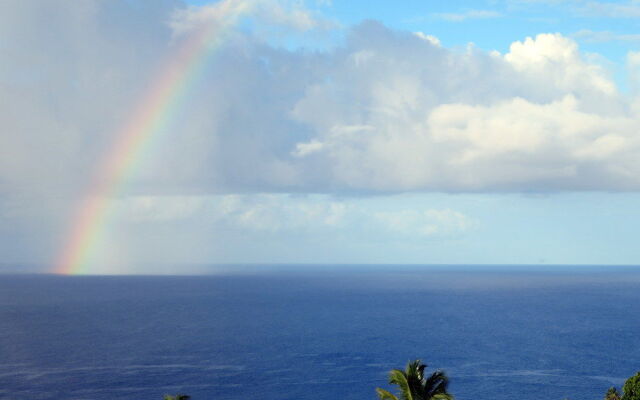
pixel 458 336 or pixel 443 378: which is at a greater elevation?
pixel 443 378

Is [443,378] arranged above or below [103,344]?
above

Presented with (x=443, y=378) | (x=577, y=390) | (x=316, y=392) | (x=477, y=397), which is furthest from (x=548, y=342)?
(x=443, y=378)

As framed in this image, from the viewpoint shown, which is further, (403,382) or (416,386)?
(416,386)

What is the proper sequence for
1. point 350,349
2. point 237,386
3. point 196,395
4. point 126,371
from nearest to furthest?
point 196,395 → point 237,386 → point 126,371 → point 350,349

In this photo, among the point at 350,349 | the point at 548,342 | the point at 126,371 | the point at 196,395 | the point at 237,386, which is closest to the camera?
the point at 196,395

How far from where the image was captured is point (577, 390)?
126 m

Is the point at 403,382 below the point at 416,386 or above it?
above

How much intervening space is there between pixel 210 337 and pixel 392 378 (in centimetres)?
16094

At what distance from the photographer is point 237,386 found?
12556 centimetres

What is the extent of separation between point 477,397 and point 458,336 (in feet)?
258

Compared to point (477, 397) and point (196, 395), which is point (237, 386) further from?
point (477, 397)

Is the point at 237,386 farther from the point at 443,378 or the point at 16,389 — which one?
the point at 443,378

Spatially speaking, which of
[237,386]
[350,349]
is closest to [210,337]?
[350,349]

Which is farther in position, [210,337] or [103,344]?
[210,337]
